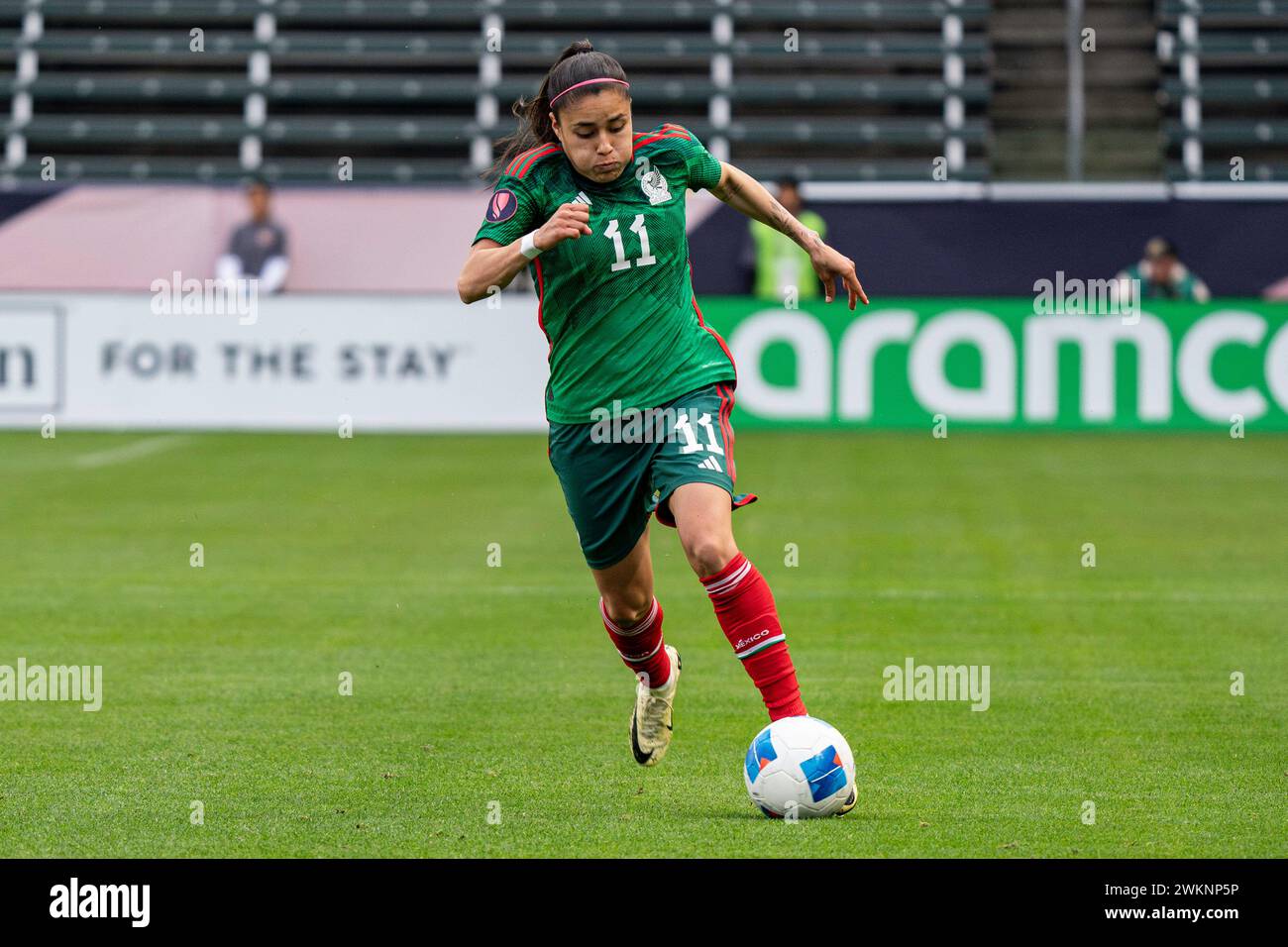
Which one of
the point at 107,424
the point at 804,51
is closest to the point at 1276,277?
the point at 804,51

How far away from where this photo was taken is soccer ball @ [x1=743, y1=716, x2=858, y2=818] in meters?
5.78

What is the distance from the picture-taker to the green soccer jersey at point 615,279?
6379mm

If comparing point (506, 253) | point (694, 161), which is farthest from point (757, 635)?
point (694, 161)

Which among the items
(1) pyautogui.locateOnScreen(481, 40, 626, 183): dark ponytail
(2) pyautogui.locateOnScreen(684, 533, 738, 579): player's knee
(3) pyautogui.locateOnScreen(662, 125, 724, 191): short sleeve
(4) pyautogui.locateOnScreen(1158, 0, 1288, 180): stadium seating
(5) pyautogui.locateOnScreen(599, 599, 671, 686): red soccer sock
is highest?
(4) pyautogui.locateOnScreen(1158, 0, 1288, 180): stadium seating

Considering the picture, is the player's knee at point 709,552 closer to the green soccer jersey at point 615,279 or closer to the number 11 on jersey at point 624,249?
the green soccer jersey at point 615,279

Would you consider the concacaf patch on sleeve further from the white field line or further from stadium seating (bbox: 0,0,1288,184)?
stadium seating (bbox: 0,0,1288,184)

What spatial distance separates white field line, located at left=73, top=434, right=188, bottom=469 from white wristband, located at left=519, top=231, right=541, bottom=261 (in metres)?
12.9

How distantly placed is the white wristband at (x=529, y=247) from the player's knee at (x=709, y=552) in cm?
98

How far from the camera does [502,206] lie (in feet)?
20.6

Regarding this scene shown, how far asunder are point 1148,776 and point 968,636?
3174 millimetres
